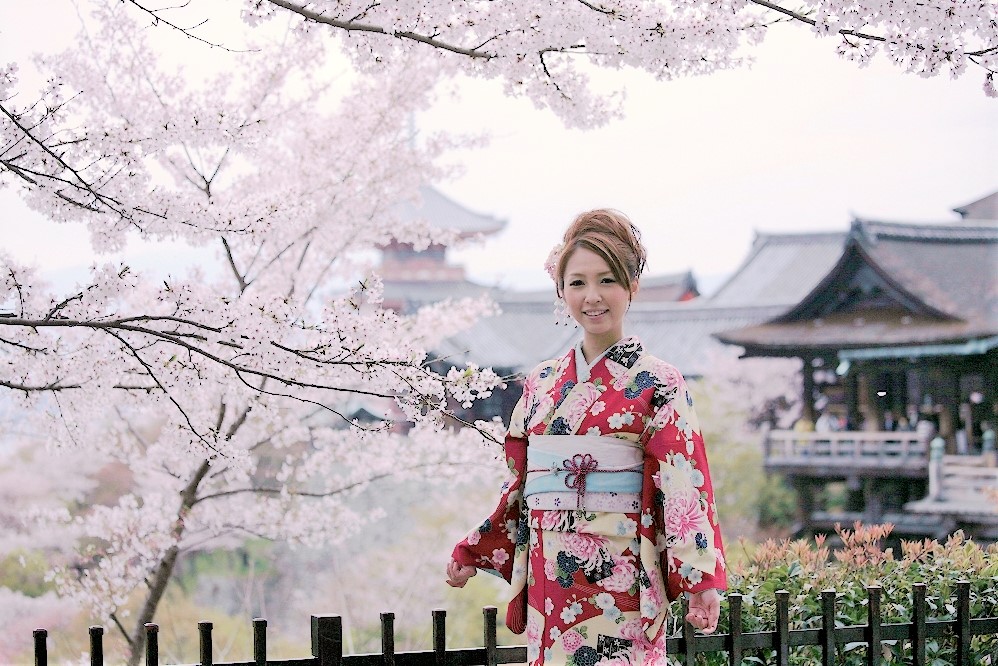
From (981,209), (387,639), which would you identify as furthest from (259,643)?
(981,209)

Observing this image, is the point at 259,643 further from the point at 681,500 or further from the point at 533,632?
the point at 681,500

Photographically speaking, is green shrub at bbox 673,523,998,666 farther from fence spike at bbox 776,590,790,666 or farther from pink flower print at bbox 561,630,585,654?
pink flower print at bbox 561,630,585,654

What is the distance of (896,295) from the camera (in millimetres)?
14609

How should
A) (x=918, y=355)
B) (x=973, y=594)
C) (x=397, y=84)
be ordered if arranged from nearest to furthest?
(x=973, y=594), (x=397, y=84), (x=918, y=355)

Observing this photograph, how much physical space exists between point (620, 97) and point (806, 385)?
1420 cm

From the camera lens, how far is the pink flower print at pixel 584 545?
163 cm

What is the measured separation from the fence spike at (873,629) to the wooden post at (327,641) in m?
1.11

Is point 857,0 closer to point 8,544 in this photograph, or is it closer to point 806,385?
point 8,544

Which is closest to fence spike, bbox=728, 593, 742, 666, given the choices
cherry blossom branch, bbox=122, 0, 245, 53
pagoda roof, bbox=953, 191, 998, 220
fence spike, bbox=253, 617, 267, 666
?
fence spike, bbox=253, 617, 267, 666

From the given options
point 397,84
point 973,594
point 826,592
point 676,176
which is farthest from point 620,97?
point 676,176

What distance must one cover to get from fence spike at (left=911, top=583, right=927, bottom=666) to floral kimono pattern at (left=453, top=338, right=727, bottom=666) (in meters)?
0.90

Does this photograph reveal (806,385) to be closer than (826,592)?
No

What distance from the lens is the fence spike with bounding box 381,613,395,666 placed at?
1.89 m

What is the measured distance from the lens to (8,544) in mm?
10789
